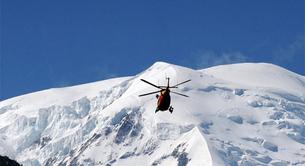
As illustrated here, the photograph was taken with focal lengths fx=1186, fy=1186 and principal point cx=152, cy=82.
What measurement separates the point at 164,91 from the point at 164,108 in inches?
104

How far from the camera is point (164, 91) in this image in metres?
154

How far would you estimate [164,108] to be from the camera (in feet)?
500
